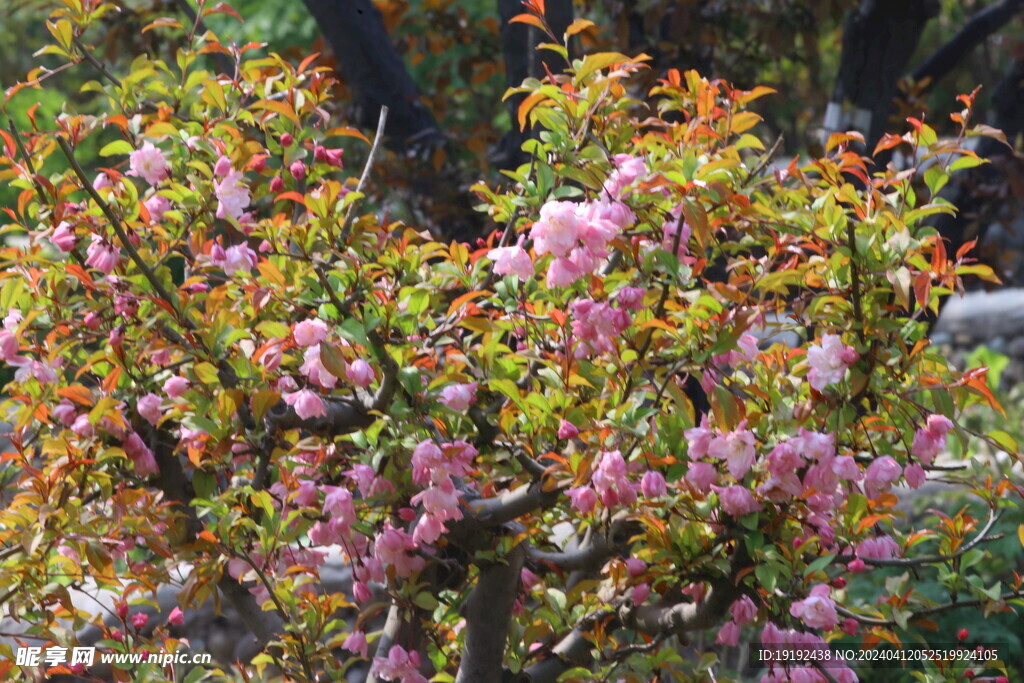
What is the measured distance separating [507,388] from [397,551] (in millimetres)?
374

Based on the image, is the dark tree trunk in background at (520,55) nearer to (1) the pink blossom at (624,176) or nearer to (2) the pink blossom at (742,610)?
(1) the pink blossom at (624,176)

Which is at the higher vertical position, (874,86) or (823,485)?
(874,86)

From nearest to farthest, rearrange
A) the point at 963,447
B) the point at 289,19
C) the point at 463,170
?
the point at 963,447 → the point at 463,170 → the point at 289,19

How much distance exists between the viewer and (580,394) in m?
1.54

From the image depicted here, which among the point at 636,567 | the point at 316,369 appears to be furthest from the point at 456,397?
the point at 636,567

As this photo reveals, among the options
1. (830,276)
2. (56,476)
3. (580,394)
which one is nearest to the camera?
(830,276)

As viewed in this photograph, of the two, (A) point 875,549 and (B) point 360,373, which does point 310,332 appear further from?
(A) point 875,549

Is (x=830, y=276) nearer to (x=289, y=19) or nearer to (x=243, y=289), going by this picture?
(x=243, y=289)

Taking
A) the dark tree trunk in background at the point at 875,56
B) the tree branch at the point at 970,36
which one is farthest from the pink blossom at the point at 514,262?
the tree branch at the point at 970,36

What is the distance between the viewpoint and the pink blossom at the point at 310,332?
1.30 meters

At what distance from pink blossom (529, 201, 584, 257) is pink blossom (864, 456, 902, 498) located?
519mm

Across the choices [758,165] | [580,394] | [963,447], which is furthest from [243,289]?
[963,447]

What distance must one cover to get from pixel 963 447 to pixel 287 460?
1.00 metres

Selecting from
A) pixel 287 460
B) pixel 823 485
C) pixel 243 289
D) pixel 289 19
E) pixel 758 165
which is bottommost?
pixel 823 485
